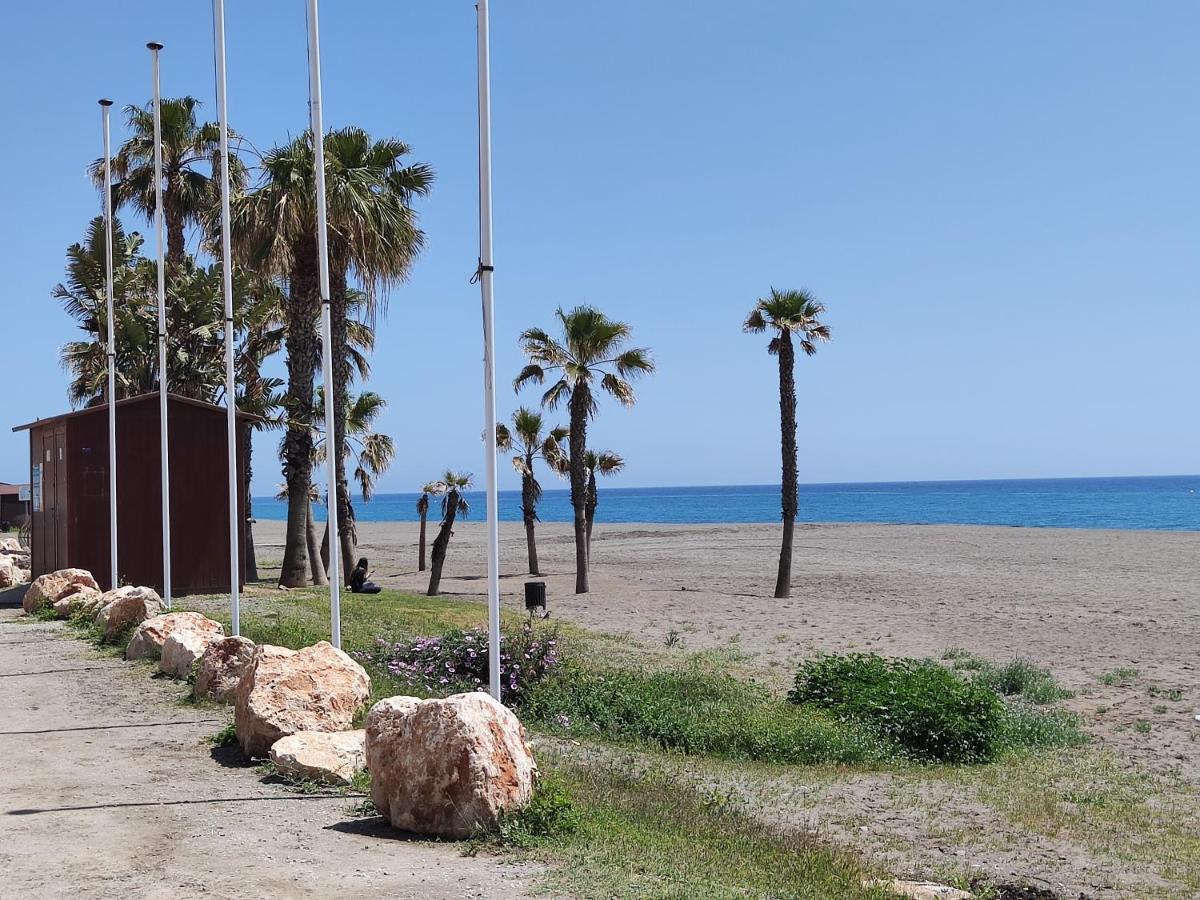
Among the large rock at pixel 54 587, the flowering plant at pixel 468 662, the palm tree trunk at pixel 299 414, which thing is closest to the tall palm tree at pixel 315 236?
the palm tree trunk at pixel 299 414

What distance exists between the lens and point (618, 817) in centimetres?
789

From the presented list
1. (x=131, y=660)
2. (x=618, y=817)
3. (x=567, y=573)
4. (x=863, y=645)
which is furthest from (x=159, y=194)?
(x=567, y=573)

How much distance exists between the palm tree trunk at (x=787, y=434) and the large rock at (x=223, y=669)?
70.0ft

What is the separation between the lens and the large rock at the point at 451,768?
7129 mm

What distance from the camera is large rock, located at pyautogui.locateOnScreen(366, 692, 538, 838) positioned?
7.13 m

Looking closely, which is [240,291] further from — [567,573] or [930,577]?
[930,577]

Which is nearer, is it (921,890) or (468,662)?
(921,890)

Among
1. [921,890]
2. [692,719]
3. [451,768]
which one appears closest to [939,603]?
[692,719]

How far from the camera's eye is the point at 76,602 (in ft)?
63.5

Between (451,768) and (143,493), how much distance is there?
17.8 metres

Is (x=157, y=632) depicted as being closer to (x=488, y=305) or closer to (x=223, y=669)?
(x=223, y=669)

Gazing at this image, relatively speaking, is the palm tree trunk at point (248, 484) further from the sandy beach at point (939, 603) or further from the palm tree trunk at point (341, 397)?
the sandy beach at point (939, 603)

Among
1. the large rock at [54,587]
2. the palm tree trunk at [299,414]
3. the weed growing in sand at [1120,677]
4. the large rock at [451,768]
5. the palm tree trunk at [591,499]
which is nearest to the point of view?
the large rock at [451,768]

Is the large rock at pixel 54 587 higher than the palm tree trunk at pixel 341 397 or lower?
lower
